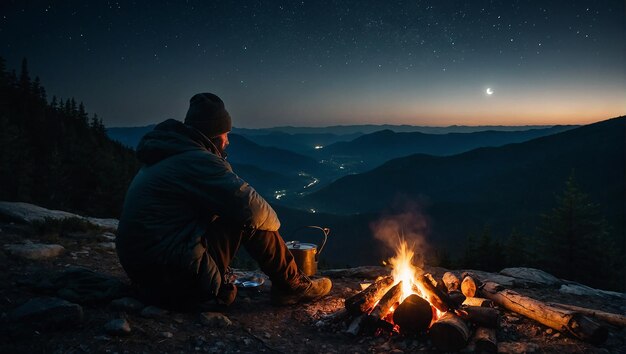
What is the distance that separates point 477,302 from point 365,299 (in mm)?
1414

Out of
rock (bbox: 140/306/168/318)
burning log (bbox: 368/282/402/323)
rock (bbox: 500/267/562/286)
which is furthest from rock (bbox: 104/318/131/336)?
rock (bbox: 500/267/562/286)

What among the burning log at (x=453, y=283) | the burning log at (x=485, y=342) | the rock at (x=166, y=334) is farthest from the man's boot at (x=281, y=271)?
the burning log at (x=485, y=342)

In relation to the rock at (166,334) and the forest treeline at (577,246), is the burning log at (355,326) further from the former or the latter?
the forest treeline at (577,246)

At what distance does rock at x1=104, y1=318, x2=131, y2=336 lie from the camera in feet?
9.89

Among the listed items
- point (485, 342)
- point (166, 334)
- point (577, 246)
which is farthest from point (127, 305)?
point (577, 246)

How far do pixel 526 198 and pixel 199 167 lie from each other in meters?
152

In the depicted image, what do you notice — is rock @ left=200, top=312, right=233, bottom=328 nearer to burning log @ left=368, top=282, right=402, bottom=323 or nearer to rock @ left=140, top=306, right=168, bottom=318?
rock @ left=140, top=306, right=168, bottom=318

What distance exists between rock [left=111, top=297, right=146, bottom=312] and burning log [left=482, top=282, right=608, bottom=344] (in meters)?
4.18

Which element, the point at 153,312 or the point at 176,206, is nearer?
the point at 176,206

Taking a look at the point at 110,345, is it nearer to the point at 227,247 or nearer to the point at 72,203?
the point at 227,247

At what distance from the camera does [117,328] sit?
119 inches

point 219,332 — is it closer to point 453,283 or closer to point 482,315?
point 482,315

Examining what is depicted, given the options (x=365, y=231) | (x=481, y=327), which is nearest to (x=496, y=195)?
(x=365, y=231)

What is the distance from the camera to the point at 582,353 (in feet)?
10.6
